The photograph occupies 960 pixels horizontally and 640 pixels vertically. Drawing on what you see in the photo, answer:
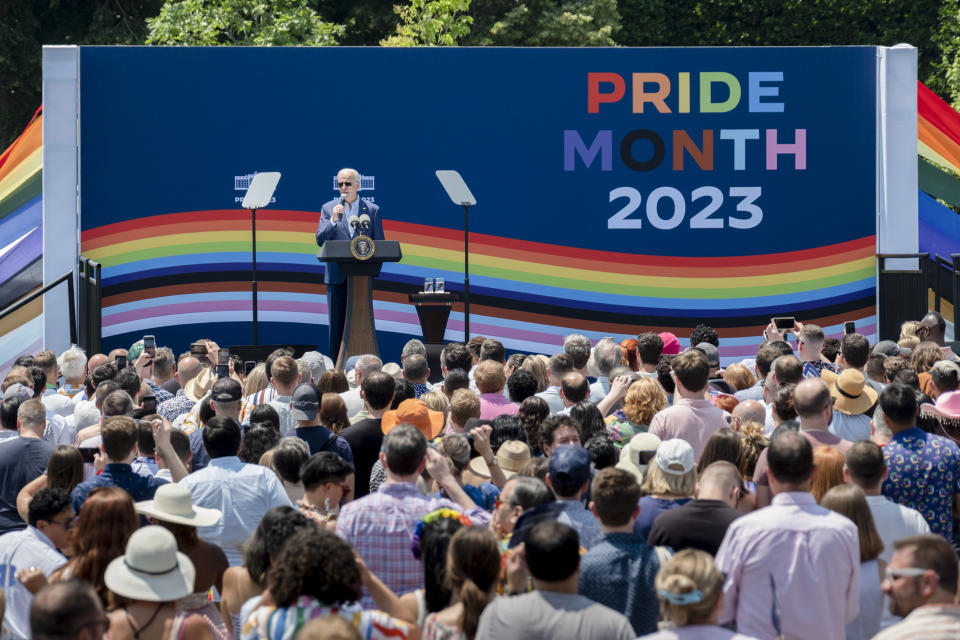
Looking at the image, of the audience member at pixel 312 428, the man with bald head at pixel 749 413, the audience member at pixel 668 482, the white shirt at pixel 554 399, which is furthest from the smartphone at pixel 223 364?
the audience member at pixel 668 482

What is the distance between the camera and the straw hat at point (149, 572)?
12.6 feet

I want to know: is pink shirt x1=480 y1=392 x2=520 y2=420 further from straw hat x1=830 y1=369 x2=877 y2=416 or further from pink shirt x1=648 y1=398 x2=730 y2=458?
straw hat x1=830 y1=369 x2=877 y2=416

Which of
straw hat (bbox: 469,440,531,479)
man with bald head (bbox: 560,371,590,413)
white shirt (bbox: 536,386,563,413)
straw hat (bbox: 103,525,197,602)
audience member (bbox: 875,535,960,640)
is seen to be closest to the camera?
audience member (bbox: 875,535,960,640)

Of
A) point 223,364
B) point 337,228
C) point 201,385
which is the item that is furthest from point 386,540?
point 337,228

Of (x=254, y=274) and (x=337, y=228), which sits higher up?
(x=337, y=228)

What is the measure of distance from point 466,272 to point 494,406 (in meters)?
6.63

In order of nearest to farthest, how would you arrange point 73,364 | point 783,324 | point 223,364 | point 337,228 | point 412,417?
point 412,417
point 73,364
point 223,364
point 337,228
point 783,324

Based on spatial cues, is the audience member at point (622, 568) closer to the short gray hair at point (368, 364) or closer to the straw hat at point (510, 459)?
the straw hat at point (510, 459)

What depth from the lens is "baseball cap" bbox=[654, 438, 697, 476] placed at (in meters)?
4.72

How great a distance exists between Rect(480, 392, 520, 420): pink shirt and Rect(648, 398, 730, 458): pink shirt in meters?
0.88

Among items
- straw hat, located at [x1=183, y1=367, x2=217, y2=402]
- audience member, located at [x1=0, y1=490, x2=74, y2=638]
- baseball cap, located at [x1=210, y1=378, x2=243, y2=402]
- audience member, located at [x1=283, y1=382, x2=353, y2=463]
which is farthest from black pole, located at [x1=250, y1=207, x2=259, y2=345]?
audience member, located at [x1=0, y1=490, x2=74, y2=638]

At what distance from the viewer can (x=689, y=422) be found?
608 cm

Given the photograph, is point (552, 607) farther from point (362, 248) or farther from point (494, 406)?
point (362, 248)

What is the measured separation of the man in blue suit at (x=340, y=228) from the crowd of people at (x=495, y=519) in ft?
17.0
